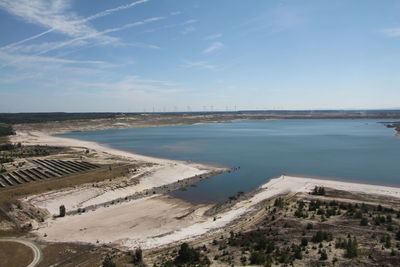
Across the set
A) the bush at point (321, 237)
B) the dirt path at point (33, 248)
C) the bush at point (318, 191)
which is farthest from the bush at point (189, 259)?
the bush at point (318, 191)

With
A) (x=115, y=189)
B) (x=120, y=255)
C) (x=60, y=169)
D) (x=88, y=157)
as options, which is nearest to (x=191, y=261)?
(x=120, y=255)

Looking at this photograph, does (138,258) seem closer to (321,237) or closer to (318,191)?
(321,237)

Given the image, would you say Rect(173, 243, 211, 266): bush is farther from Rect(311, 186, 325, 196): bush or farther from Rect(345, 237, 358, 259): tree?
Rect(311, 186, 325, 196): bush

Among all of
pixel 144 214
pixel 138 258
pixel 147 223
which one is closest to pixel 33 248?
pixel 138 258

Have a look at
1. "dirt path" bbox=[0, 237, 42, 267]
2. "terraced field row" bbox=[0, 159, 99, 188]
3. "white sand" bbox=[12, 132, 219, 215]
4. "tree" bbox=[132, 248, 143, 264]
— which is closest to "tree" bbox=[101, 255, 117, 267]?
"tree" bbox=[132, 248, 143, 264]

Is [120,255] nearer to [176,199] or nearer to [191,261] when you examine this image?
[191,261]

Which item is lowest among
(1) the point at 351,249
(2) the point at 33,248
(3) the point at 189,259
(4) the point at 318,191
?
(2) the point at 33,248

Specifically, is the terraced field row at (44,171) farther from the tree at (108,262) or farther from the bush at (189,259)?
the bush at (189,259)

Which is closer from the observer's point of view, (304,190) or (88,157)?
(304,190)
